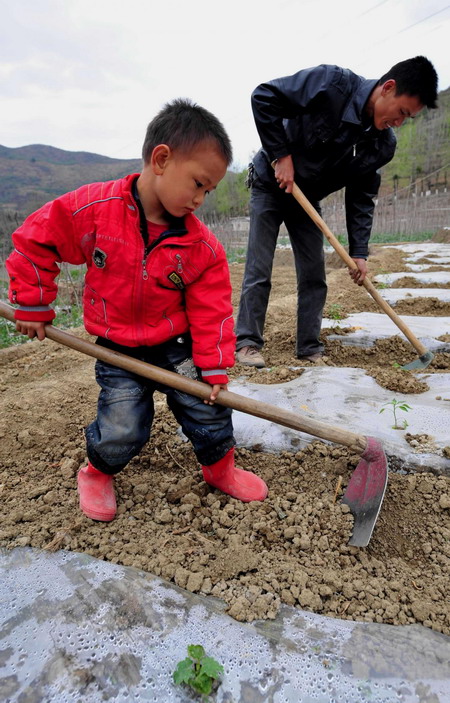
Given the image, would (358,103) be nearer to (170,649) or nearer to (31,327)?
(31,327)

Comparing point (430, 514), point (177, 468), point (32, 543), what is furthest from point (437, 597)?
point (32, 543)

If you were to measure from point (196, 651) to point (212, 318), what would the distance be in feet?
3.34

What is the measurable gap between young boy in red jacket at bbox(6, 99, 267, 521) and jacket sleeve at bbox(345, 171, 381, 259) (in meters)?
1.75

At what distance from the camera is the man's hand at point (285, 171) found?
8.51ft

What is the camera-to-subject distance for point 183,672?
99 cm

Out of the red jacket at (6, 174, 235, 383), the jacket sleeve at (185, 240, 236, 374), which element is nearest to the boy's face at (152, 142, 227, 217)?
the red jacket at (6, 174, 235, 383)

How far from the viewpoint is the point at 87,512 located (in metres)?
1.55

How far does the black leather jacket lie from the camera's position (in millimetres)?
2455

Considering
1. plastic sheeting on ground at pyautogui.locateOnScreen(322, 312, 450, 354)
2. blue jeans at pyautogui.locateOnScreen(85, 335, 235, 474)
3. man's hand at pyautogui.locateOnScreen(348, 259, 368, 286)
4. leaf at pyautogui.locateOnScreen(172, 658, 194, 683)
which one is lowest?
leaf at pyautogui.locateOnScreen(172, 658, 194, 683)

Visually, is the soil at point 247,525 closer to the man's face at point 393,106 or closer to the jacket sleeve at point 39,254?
the jacket sleeve at point 39,254

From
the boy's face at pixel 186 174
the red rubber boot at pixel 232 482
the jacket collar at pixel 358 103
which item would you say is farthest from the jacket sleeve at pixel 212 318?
the jacket collar at pixel 358 103

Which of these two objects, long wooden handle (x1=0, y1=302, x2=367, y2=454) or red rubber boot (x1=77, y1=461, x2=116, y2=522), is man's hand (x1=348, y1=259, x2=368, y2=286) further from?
red rubber boot (x1=77, y1=461, x2=116, y2=522)

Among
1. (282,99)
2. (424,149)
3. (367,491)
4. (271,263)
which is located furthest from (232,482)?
(424,149)

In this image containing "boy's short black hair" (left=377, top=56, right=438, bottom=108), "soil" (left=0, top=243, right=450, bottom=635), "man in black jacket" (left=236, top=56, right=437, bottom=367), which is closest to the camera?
"soil" (left=0, top=243, right=450, bottom=635)
